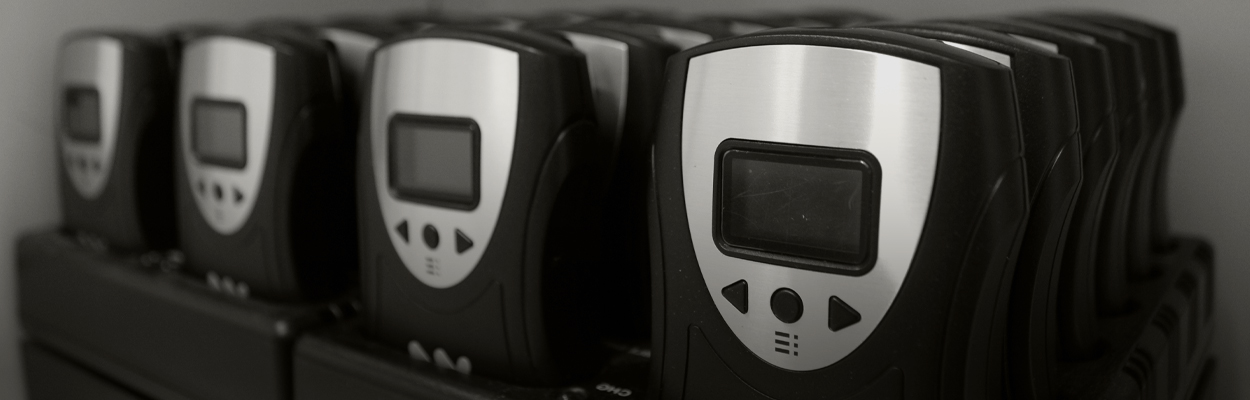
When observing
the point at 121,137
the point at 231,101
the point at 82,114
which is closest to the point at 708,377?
the point at 231,101

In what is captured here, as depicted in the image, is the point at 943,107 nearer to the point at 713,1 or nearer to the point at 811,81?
the point at 811,81

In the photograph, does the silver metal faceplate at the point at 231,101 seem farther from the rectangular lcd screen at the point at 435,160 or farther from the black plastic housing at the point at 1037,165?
the black plastic housing at the point at 1037,165

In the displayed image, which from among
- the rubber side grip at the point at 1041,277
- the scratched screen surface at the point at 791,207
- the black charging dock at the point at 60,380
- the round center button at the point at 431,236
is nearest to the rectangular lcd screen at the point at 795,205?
the scratched screen surface at the point at 791,207

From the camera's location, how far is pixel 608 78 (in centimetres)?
65

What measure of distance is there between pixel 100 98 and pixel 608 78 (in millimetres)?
659

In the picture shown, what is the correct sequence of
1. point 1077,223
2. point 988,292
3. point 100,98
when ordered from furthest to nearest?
point 100,98
point 1077,223
point 988,292

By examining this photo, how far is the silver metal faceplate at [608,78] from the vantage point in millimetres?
646

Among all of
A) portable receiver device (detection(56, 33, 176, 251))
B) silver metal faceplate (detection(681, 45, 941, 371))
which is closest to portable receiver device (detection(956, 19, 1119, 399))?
silver metal faceplate (detection(681, 45, 941, 371))

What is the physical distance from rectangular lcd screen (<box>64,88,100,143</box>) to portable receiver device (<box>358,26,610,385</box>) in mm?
485

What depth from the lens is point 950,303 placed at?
480 millimetres

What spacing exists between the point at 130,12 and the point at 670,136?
1.01 meters

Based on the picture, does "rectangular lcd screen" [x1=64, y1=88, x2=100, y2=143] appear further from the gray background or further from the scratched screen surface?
the scratched screen surface

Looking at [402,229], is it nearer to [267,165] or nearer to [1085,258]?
[267,165]

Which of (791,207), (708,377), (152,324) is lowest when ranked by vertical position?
(152,324)
